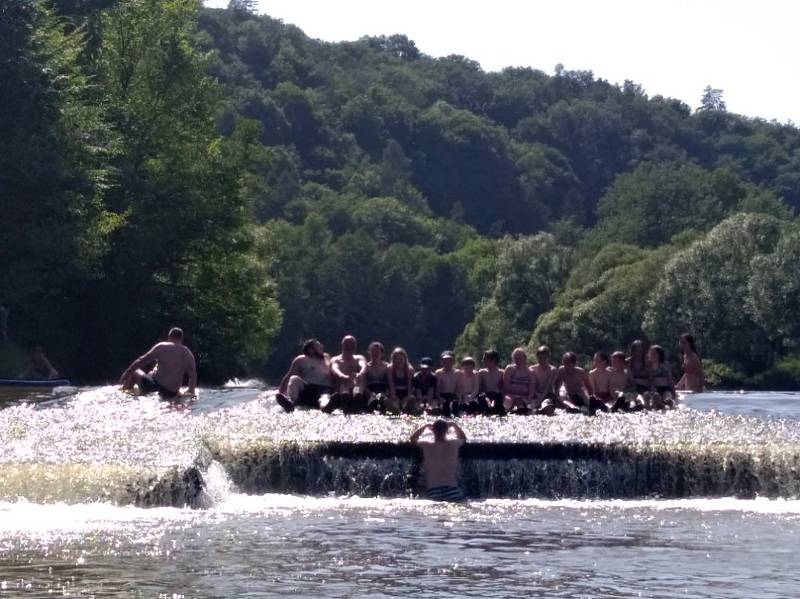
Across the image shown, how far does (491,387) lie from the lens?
2491 cm

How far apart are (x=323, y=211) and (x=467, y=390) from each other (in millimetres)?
115007

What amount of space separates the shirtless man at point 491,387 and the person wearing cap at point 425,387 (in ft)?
2.86

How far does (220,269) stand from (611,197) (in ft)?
269

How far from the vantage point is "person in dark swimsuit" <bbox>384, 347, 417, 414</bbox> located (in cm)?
2391

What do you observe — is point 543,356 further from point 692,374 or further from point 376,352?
point 692,374

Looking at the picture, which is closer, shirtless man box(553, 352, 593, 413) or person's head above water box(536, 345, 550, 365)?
person's head above water box(536, 345, 550, 365)

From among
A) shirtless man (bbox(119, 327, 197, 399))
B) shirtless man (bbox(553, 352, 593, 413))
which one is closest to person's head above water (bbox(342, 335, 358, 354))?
shirtless man (bbox(119, 327, 197, 399))

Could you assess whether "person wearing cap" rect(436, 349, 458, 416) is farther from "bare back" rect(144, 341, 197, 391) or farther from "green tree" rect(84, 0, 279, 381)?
"green tree" rect(84, 0, 279, 381)

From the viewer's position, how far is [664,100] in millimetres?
198750

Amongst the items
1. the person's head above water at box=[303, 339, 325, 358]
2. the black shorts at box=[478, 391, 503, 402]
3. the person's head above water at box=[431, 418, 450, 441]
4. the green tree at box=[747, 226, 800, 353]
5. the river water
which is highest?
the green tree at box=[747, 226, 800, 353]

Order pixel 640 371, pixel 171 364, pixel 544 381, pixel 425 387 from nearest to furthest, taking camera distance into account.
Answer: pixel 425 387 → pixel 171 364 → pixel 544 381 → pixel 640 371

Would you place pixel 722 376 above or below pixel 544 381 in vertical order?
above

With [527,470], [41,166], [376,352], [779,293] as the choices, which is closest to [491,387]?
[376,352]

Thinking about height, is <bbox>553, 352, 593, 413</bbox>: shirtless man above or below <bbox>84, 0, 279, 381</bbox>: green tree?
below
